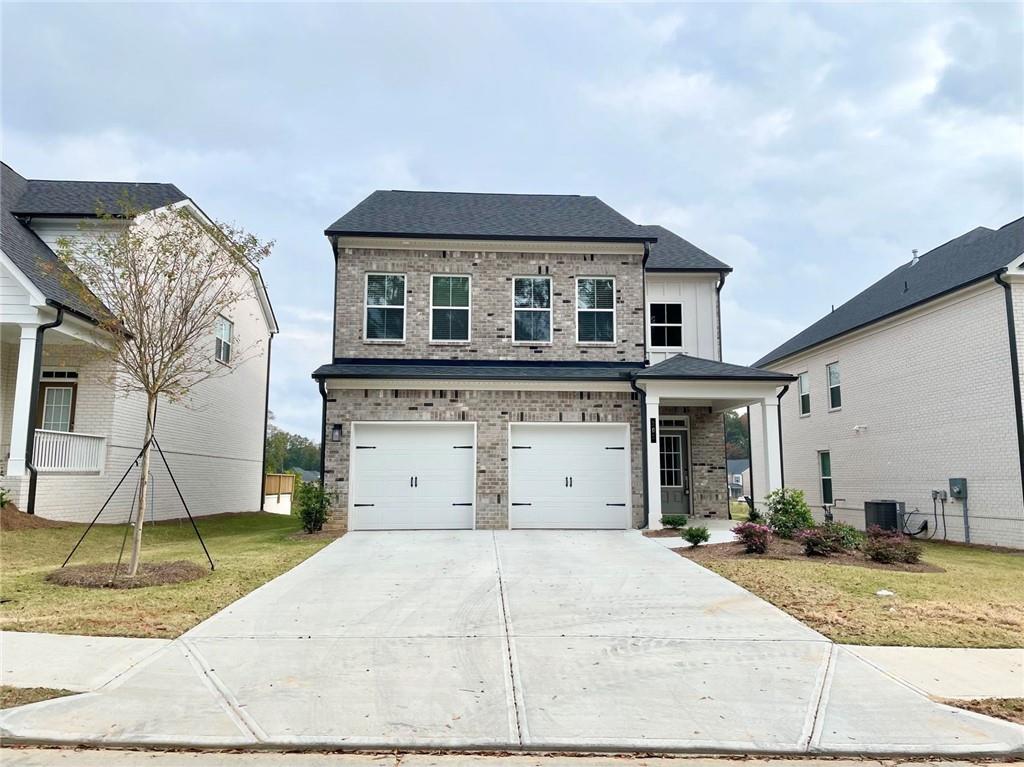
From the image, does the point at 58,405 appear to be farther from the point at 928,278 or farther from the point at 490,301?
the point at 928,278

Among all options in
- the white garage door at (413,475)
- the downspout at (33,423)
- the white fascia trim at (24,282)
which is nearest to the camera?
the downspout at (33,423)

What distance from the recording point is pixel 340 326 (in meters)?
15.8

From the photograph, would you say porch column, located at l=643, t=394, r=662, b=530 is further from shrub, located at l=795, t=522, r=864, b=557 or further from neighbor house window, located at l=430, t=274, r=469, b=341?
neighbor house window, located at l=430, t=274, r=469, b=341

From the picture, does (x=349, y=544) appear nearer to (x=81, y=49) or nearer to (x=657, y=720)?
(x=657, y=720)

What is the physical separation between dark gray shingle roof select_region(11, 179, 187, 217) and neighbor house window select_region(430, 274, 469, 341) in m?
6.83

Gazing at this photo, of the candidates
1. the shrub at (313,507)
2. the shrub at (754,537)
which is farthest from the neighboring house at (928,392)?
the shrub at (313,507)

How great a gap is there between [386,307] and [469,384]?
3.03m

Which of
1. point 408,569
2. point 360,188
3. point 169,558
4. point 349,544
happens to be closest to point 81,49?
point 360,188

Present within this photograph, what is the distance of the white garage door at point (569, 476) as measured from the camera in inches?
586

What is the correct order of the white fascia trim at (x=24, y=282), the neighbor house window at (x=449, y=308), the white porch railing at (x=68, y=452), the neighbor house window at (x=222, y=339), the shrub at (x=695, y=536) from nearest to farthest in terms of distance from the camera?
the shrub at (x=695, y=536)
the white fascia trim at (x=24, y=282)
the white porch railing at (x=68, y=452)
the neighbor house window at (x=449, y=308)
the neighbor house window at (x=222, y=339)

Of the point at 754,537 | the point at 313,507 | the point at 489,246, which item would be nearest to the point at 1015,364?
the point at 754,537

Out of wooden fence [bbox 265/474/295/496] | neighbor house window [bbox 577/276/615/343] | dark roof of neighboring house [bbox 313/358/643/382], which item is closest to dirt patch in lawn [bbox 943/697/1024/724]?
dark roof of neighboring house [bbox 313/358/643/382]

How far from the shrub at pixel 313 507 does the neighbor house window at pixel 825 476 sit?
15.9 meters

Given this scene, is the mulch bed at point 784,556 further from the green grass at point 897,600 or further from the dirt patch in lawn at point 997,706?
the dirt patch in lawn at point 997,706
